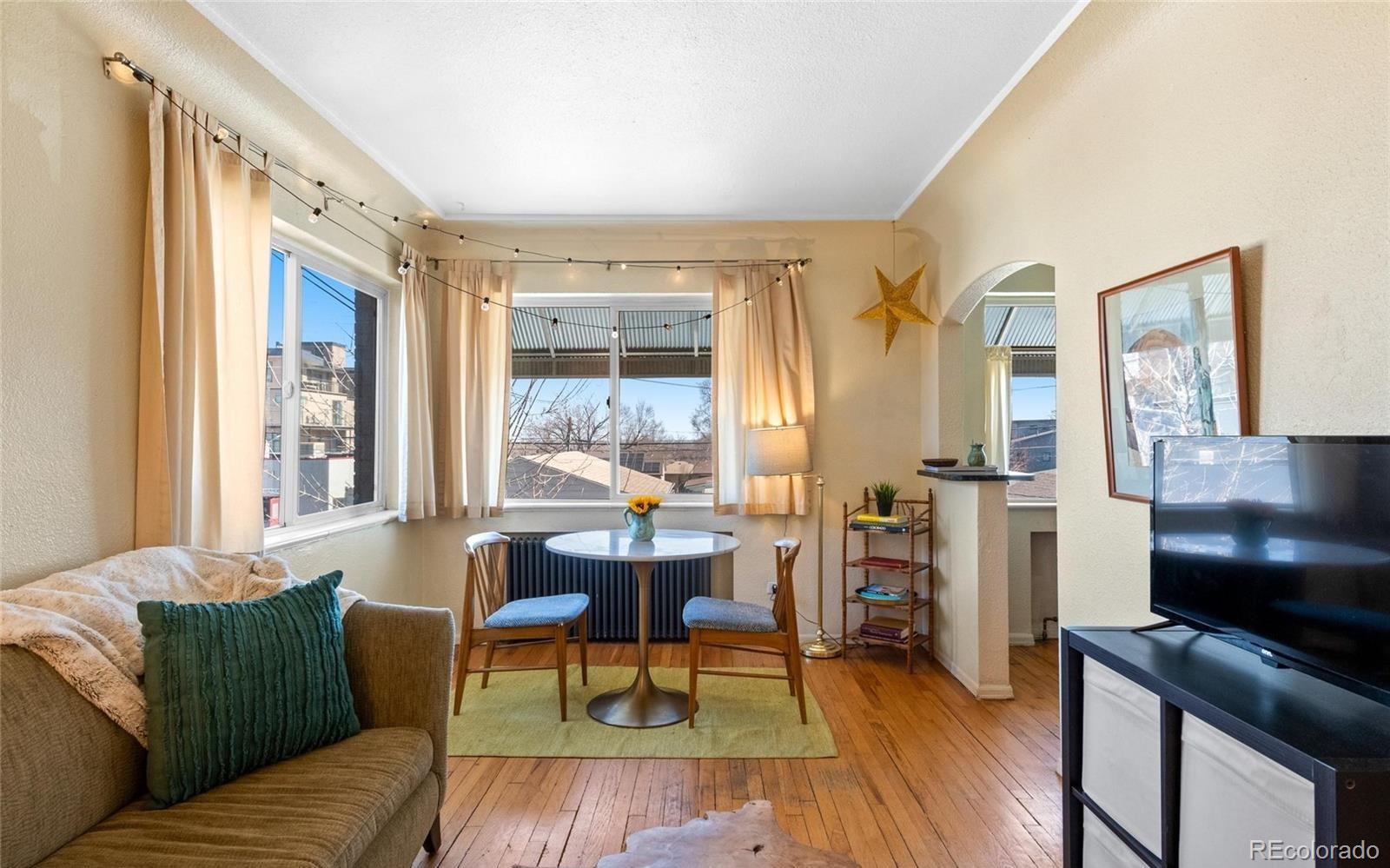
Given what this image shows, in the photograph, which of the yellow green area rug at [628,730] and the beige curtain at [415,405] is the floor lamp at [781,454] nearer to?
the yellow green area rug at [628,730]

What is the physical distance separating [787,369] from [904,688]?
1946 millimetres

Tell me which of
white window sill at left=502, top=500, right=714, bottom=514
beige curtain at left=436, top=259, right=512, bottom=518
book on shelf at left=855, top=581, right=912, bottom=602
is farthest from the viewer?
white window sill at left=502, top=500, right=714, bottom=514

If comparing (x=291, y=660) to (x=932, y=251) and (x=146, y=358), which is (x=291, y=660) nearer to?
(x=146, y=358)

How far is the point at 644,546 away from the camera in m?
3.27

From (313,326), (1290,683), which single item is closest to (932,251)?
(1290,683)

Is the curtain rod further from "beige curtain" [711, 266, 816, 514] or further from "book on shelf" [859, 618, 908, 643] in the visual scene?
"book on shelf" [859, 618, 908, 643]

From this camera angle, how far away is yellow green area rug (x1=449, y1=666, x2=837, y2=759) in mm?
2770

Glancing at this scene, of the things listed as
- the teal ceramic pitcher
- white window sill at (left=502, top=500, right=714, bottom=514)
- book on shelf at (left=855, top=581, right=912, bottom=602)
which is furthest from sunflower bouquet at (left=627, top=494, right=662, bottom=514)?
the teal ceramic pitcher

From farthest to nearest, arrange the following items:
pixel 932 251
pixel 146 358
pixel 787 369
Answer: pixel 787 369, pixel 932 251, pixel 146 358

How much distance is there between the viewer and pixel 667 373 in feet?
14.8

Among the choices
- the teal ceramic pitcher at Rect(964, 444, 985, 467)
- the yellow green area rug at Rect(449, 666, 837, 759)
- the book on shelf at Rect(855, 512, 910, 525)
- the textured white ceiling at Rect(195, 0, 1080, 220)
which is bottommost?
the yellow green area rug at Rect(449, 666, 837, 759)

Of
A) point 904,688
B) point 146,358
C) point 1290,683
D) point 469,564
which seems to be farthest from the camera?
point 904,688

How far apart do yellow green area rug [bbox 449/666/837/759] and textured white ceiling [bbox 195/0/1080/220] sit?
2634 mm

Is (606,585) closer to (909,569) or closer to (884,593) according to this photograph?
(884,593)
